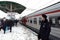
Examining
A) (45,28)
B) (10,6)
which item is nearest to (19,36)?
(45,28)

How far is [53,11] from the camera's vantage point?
8500mm

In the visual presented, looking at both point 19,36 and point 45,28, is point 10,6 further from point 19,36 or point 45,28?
point 45,28

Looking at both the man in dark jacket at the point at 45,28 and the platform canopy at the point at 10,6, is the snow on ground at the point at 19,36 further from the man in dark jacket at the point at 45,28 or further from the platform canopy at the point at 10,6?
the platform canopy at the point at 10,6

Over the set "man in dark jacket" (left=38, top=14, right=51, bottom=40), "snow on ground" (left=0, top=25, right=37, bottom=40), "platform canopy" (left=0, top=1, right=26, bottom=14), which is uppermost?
"platform canopy" (left=0, top=1, right=26, bottom=14)

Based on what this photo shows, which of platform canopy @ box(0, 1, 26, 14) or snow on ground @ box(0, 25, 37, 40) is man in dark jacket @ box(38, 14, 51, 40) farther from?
platform canopy @ box(0, 1, 26, 14)

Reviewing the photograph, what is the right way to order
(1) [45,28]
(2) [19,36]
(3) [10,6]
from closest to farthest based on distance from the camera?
(1) [45,28] → (2) [19,36] → (3) [10,6]

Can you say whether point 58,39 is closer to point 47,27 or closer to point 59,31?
point 59,31

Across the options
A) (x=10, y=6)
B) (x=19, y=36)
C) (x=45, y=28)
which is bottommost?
(x=19, y=36)

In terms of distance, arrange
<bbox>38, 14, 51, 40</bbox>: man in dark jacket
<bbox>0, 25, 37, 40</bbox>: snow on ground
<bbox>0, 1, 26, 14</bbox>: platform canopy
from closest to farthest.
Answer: <bbox>38, 14, 51, 40</bbox>: man in dark jacket → <bbox>0, 25, 37, 40</bbox>: snow on ground → <bbox>0, 1, 26, 14</bbox>: platform canopy

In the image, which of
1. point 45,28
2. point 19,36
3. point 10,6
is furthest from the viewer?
point 10,6

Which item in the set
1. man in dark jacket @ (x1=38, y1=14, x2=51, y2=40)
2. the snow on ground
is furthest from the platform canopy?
man in dark jacket @ (x1=38, y1=14, x2=51, y2=40)

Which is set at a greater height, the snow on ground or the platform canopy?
the platform canopy

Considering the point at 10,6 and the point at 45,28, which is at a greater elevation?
the point at 10,6

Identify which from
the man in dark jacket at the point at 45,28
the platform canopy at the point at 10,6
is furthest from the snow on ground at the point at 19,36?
the platform canopy at the point at 10,6
